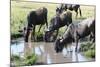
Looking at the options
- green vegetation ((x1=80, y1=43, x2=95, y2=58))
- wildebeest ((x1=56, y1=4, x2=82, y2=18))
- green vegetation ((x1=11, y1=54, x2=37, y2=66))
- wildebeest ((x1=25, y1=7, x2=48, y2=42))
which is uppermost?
wildebeest ((x1=56, y1=4, x2=82, y2=18))

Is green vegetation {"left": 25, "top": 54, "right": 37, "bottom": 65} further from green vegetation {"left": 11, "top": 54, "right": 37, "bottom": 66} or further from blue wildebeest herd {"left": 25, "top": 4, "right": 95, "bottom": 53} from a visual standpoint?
blue wildebeest herd {"left": 25, "top": 4, "right": 95, "bottom": 53}

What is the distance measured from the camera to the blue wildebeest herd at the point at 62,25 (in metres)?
2.25

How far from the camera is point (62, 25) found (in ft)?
7.82

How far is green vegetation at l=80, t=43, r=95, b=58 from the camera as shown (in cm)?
248

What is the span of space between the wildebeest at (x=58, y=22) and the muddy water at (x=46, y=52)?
0.11 m

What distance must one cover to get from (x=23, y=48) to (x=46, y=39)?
276mm

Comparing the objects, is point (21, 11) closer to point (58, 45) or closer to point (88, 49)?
point (58, 45)

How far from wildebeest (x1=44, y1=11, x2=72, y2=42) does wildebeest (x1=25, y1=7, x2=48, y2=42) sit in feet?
0.31

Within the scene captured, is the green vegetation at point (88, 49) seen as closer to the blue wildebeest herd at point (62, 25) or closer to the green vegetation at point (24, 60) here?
the blue wildebeest herd at point (62, 25)

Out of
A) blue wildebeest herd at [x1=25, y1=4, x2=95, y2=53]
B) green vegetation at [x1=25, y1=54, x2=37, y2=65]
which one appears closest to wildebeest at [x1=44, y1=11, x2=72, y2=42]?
blue wildebeest herd at [x1=25, y1=4, x2=95, y2=53]

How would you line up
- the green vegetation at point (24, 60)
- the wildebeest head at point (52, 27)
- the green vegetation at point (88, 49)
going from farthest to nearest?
the green vegetation at point (88, 49) → the wildebeest head at point (52, 27) → the green vegetation at point (24, 60)

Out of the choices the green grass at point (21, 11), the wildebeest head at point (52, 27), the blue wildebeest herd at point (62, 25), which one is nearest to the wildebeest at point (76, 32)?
the blue wildebeest herd at point (62, 25)
